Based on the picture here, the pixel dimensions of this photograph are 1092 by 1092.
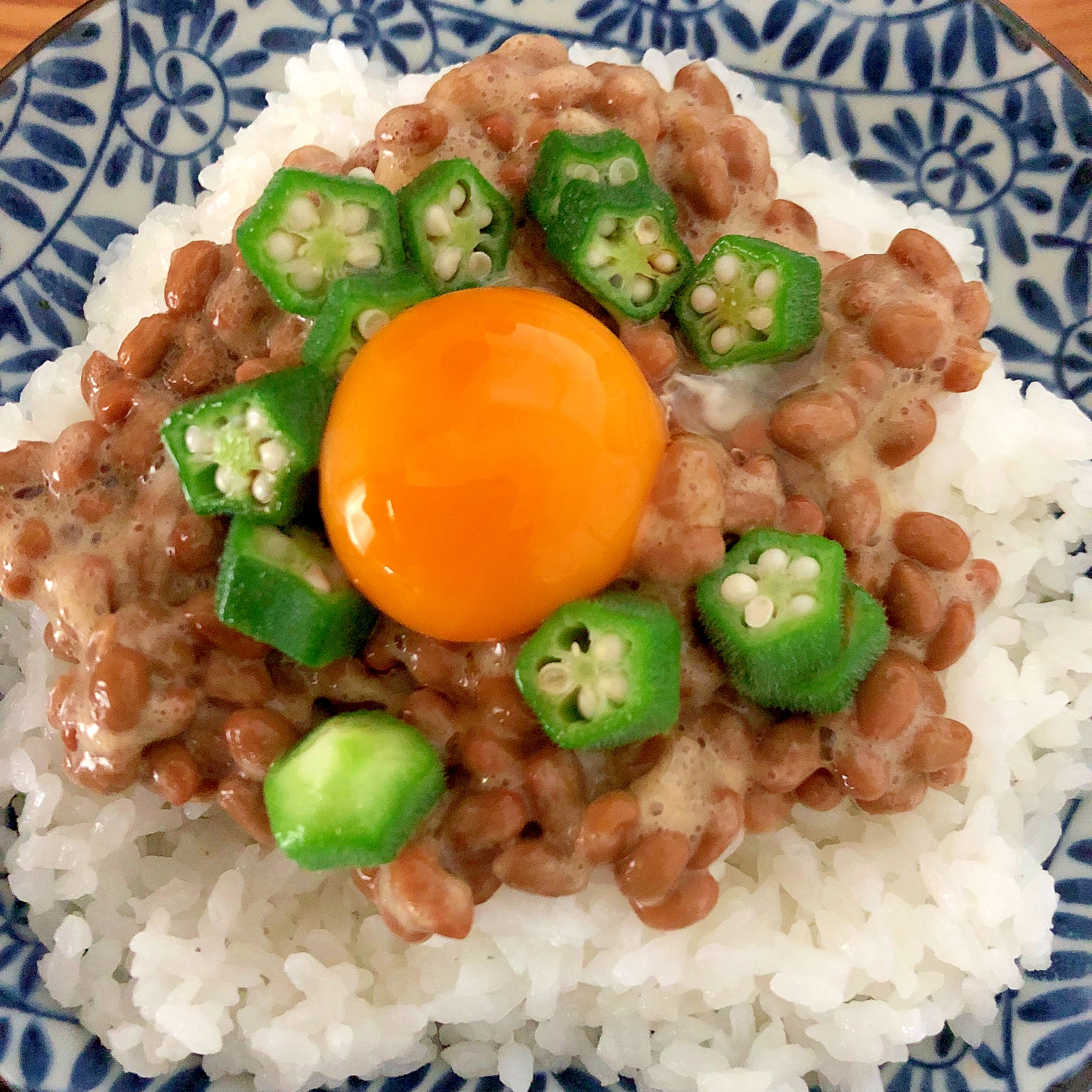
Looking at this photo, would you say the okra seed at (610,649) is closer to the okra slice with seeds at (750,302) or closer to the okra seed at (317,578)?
the okra seed at (317,578)

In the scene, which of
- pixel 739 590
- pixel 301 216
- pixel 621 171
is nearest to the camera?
pixel 739 590

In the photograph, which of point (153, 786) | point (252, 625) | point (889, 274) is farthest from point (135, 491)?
point (889, 274)

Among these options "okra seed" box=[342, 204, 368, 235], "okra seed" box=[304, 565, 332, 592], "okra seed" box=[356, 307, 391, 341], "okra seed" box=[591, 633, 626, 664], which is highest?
"okra seed" box=[342, 204, 368, 235]

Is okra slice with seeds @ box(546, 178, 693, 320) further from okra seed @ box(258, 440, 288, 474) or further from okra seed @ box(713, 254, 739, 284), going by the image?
okra seed @ box(258, 440, 288, 474)

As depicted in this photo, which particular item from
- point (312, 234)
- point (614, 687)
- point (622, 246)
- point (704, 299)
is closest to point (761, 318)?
point (704, 299)

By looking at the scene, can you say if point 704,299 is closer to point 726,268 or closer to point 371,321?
point 726,268

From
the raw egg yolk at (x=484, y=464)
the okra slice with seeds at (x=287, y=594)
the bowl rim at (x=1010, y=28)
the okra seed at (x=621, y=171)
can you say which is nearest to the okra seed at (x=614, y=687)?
the raw egg yolk at (x=484, y=464)

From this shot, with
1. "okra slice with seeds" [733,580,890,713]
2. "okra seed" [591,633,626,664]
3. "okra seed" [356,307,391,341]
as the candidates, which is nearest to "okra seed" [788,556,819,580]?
"okra slice with seeds" [733,580,890,713]

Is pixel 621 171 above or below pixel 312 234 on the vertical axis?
below
